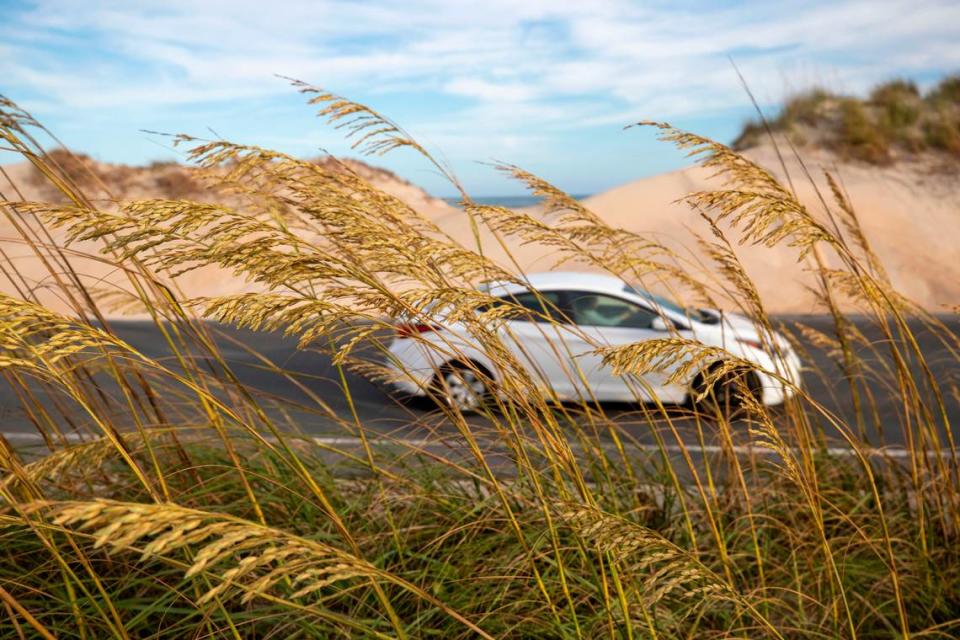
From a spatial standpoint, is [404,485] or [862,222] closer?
[404,485]

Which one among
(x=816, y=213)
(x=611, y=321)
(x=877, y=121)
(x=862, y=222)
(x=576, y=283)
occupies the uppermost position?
(x=877, y=121)

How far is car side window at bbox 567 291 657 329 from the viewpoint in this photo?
28.1ft

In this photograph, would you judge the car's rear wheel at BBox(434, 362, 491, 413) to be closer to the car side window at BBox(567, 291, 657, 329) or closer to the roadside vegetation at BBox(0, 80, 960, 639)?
the roadside vegetation at BBox(0, 80, 960, 639)

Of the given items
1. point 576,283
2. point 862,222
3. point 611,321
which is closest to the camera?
point 576,283

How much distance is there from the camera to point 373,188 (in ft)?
9.30

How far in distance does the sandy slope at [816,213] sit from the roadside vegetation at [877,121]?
0.80 m

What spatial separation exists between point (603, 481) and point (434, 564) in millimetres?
842

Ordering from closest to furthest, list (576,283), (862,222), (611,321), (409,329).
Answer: (409,329) < (576,283) < (611,321) < (862,222)

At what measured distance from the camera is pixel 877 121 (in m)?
24.9

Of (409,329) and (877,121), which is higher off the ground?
(877,121)

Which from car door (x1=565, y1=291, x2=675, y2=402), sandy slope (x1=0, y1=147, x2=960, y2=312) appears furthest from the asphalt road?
sandy slope (x1=0, y1=147, x2=960, y2=312)

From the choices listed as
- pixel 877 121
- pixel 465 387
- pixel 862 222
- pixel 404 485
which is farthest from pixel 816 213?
pixel 404 485

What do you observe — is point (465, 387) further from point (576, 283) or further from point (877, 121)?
point (877, 121)

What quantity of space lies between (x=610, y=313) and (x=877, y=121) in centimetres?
1974
